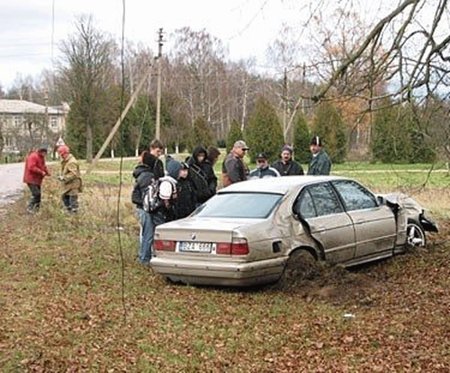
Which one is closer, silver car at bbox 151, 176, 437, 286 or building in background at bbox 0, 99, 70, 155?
silver car at bbox 151, 176, 437, 286

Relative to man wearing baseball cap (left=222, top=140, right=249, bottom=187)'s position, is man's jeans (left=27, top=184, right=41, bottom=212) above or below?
below

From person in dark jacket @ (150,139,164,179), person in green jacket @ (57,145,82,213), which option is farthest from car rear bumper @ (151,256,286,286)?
person in green jacket @ (57,145,82,213)

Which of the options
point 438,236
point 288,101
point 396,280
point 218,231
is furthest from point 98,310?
point 438,236

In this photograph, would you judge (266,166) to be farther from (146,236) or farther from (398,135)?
(398,135)

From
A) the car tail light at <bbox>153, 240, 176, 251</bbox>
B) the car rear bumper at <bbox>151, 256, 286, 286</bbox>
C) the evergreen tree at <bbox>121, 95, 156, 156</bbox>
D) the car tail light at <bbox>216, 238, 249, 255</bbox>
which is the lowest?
the car rear bumper at <bbox>151, 256, 286, 286</bbox>

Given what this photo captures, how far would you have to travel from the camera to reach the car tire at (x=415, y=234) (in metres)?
11.5

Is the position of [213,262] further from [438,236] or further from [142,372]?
[438,236]

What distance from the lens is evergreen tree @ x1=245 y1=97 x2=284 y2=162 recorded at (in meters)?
52.0

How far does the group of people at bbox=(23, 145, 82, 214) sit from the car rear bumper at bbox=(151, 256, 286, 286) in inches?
293

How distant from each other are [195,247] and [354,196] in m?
2.71

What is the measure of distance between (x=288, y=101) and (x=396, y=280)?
281 centimetres

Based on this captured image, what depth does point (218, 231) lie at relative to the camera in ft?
28.2

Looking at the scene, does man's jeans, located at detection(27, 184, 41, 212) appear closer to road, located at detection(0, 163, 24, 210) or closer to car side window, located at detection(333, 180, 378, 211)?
road, located at detection(0, 163, 24, 210)

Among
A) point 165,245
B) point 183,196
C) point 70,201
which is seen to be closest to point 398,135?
point 165,245
